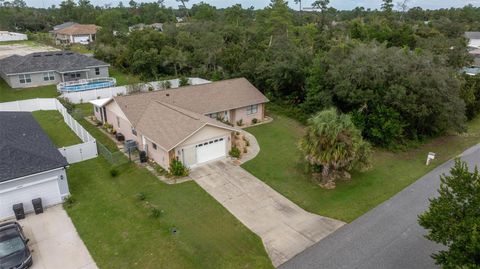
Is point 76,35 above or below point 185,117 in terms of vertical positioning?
above

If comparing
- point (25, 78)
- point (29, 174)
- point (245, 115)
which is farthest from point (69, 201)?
point (25, 78)

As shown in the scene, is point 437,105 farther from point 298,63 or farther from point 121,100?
point 121,100

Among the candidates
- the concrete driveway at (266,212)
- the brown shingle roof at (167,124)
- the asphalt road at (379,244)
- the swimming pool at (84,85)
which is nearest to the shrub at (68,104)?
the swimming pool at (84,85)

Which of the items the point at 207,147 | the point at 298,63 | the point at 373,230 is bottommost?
the point at 373,230

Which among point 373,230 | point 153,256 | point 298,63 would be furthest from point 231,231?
point 298,63

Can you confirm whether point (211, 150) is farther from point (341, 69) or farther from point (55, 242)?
point (341, 69)

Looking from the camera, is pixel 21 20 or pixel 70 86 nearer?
pixel 70 86

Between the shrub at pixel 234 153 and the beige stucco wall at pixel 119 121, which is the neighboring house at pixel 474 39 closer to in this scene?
the shrub at pixel 234 153

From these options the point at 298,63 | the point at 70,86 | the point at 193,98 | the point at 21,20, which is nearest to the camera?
the point at 193,98
